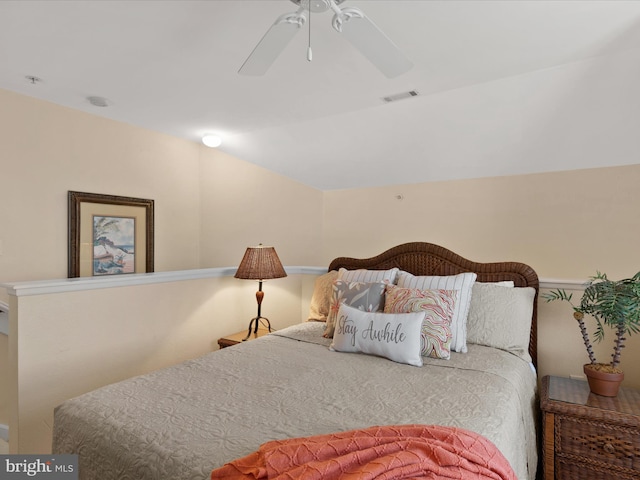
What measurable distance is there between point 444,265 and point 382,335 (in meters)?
0.96

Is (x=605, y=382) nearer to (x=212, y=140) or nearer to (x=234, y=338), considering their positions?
(x=234, y=338)

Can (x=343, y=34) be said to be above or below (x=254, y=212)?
above

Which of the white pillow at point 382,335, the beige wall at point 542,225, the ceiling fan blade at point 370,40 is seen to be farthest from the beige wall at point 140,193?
the ceiling fan blade at point 370,40

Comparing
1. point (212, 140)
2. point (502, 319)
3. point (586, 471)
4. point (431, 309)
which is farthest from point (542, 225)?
point (212, 140)

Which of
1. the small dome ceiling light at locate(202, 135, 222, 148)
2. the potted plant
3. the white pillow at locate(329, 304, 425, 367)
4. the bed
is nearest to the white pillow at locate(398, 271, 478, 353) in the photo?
the bed

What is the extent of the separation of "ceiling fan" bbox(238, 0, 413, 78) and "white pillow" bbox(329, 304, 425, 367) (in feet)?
3.86

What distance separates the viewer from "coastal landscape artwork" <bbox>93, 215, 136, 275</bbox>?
3174mm

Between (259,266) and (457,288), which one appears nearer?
(457,288)

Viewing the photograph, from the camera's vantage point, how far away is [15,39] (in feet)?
6.42

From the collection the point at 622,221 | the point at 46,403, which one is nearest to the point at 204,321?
the point at 46,403

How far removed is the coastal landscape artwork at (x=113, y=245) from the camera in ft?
10.4

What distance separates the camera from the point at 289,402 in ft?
4.68

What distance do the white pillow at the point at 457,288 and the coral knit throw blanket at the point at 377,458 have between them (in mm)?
1017

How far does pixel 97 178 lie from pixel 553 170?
11.6ft
